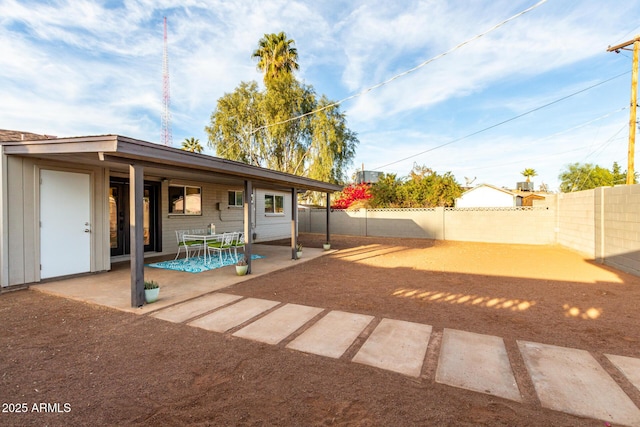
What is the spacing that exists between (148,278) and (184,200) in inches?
159

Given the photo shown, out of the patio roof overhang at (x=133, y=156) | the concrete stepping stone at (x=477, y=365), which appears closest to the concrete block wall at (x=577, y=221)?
the concrete stepping stone at (x=477, y=365)

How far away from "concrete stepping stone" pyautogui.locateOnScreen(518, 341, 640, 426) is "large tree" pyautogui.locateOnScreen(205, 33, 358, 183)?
1705 centimetres

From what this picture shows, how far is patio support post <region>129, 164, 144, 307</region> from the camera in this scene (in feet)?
13.1

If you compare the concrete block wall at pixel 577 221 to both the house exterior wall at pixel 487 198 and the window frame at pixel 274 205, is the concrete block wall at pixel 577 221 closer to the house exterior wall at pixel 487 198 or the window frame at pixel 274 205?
the window frame at pixel 274 205

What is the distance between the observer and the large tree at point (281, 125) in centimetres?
1928

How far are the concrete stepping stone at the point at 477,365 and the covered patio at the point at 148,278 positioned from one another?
12.5 ft

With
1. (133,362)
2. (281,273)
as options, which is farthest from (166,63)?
(133,362)

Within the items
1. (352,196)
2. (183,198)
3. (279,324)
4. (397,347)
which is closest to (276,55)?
(352,196)

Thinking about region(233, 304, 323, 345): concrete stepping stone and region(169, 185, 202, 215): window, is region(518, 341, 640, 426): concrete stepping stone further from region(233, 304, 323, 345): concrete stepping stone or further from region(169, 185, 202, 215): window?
region(169, 185, 202, 215): window

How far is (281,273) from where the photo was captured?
6621 mm

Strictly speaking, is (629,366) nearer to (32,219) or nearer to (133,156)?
(133,156)

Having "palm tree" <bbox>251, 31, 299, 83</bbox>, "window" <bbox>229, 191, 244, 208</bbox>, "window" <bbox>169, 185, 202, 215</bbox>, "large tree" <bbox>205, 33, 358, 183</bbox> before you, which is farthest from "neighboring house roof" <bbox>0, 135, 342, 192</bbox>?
"palm tree" <bbox>251, 31, 299, 83</bbox>

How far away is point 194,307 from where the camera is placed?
4180 mm

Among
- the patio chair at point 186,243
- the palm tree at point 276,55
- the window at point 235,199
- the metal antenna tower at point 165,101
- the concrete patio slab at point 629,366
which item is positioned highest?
the palm tree at point 276,55
